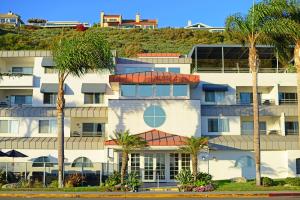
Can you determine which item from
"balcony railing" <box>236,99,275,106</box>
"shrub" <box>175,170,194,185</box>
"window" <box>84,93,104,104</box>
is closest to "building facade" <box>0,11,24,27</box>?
"window" <box>84,93,104,104</box>

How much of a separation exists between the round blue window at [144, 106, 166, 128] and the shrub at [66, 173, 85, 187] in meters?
9.06

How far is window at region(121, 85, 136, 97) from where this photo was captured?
41750 mm

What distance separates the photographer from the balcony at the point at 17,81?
45719 mm

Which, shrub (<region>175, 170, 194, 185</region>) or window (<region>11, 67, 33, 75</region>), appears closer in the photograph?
shrub (<region>175, 170, 194, 185</region>)

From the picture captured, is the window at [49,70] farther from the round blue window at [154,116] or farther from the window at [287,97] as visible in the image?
the window at [287,97]

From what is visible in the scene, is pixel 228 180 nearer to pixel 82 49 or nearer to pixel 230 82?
pixel 230 82

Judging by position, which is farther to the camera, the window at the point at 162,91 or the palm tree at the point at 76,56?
the window at the point at 162,91

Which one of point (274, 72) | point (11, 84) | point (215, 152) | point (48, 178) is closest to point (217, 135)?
point (215, 152)

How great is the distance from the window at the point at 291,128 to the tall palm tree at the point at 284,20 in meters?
12.1

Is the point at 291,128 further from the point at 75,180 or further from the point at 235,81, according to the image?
the point at 75,180

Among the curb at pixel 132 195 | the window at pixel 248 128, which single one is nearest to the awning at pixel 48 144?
the curb at pixel 132 195

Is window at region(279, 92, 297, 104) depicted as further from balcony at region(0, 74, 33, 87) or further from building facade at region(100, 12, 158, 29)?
building facade at region(100, 12, 158, 29)

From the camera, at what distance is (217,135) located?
4262 cm

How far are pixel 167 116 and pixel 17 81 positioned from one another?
15.7 metres
